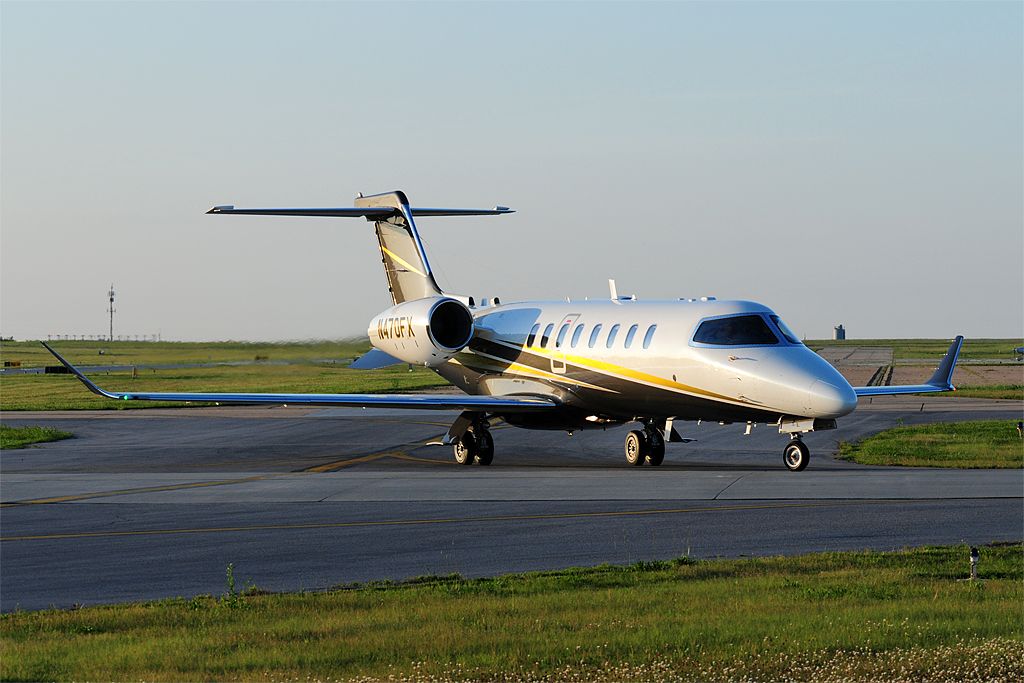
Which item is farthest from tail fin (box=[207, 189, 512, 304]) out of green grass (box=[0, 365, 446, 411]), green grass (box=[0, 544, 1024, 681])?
green grass (box=[0, 544, 1024, 681])

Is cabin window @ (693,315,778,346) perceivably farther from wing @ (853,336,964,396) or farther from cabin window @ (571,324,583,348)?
wing @ (853,336,964,396)

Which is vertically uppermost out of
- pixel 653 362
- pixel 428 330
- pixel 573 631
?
pixel 428 330

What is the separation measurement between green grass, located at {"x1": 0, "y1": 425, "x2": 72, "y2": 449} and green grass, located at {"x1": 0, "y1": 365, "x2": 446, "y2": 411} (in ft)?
40.1

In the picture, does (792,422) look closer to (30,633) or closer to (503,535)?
(503,535)

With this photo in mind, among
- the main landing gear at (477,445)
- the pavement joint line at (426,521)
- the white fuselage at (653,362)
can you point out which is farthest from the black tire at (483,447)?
the pavement joint line at (426,521)

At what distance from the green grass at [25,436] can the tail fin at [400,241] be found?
923 centimetres

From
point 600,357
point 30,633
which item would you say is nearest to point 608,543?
point 30,633

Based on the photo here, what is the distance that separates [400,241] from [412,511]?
15.8 m

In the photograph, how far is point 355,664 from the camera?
30.6ft

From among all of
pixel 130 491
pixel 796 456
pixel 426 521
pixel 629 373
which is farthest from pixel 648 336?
pixel 130 491

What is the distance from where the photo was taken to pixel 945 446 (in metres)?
28.6

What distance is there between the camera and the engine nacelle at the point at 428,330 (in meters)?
29.3

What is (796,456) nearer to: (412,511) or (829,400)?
(829,400)

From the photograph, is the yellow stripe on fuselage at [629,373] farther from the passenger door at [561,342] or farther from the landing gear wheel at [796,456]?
the landing gear wheel at [796,456]
